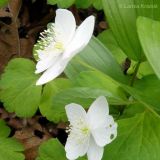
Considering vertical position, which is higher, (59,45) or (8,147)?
(59,45)

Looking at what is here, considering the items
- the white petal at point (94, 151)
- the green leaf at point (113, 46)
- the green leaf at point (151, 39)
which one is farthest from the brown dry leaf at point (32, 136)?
the green leaf at point (151, 39)

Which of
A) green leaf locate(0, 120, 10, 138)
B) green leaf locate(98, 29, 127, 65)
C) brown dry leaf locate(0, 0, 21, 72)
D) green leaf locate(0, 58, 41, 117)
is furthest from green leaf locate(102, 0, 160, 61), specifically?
brown dry leaf locate(0, 0, 21, 72)

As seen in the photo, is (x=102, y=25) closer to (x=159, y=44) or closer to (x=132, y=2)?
(x=132, y=2)

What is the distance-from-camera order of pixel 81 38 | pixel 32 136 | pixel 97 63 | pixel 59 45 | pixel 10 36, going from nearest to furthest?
pixel 81 38 < pixel 59 45 < pixel 97 63 < pixel 32 136 < pixel 10 36

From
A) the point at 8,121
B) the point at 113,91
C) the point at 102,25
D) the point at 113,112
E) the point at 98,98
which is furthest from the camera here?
the point at 102,25

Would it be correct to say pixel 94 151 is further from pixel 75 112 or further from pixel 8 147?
pixel 8 147

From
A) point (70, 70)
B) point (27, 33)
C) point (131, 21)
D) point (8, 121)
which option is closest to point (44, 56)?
point (70, 70)

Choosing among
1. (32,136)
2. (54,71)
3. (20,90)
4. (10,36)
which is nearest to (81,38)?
(54,71)
